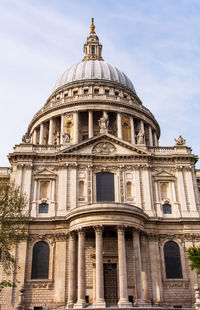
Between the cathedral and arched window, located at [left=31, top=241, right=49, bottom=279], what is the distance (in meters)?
0.09

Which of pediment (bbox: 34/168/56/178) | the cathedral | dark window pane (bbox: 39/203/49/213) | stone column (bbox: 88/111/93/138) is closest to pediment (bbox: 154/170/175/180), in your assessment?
the cathedral

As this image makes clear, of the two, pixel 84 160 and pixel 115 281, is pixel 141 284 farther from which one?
pixel 84 160

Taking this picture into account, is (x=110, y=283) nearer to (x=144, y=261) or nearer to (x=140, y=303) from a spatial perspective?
(x=140, y=303)

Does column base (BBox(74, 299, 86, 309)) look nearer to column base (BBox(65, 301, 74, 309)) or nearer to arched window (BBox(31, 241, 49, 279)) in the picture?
column base (BBox(65, 301, 74, 309))

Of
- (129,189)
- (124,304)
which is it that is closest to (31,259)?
(124,304)

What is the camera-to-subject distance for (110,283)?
3192 centimetres

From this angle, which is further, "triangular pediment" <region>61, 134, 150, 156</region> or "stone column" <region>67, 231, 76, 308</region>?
"triangular pediment" <region>61, 134, 150, 156</region>

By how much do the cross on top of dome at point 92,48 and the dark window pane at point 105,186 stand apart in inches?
1377

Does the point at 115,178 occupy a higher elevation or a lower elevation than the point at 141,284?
higher

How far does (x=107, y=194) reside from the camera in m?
37.2

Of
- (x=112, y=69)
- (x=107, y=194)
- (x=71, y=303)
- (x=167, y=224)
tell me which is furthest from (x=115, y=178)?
(x=112, y=69)

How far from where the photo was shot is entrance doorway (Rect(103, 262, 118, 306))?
31.1 metres

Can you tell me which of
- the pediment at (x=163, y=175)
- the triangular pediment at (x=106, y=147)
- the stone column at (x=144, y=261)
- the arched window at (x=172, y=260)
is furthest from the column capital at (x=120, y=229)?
the triangular pediment at (x=106, y=147)

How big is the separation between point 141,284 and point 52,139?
2630cm
